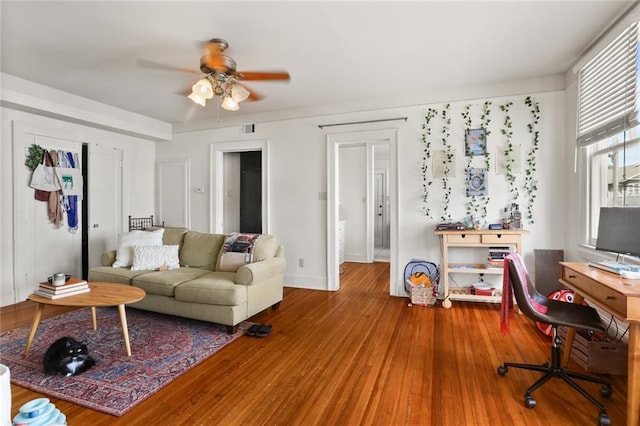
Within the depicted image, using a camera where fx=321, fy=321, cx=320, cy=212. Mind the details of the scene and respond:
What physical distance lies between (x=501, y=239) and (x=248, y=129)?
3834 millimetres

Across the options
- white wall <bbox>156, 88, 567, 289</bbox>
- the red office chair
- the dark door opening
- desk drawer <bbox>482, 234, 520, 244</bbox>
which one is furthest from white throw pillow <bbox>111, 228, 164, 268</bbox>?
desk drawer <bbox>482, 234, 520, 244</bbox>

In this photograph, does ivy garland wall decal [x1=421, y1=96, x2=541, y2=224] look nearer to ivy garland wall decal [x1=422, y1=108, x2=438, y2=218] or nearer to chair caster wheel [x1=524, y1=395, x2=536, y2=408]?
ivy garland wall decal [x1=422, y1=108, x2=438, y2=218]

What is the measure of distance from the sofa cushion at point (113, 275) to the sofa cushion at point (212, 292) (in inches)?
28.1

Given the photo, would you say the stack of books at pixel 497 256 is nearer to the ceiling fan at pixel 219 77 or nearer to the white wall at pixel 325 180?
the white wall at pixel 325 180

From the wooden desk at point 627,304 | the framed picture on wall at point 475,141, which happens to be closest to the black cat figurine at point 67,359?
the wooden desk at point 627,304

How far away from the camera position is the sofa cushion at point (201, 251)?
3900 mm

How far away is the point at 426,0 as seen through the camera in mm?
2256

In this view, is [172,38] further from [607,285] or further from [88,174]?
[607,285]

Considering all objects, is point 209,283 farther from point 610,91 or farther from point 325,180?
point 610,91

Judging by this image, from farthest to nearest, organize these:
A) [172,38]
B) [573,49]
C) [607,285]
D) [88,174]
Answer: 1. [88,174]
2. [573,49]
3. [172,38]
4. [607,285]

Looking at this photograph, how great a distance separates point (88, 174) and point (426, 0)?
4.86 meters

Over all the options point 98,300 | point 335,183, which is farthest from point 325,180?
point 98,300

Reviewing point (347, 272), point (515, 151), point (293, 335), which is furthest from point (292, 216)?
point (515, 151)

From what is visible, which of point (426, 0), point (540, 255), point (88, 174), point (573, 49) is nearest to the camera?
point (426, 0)
